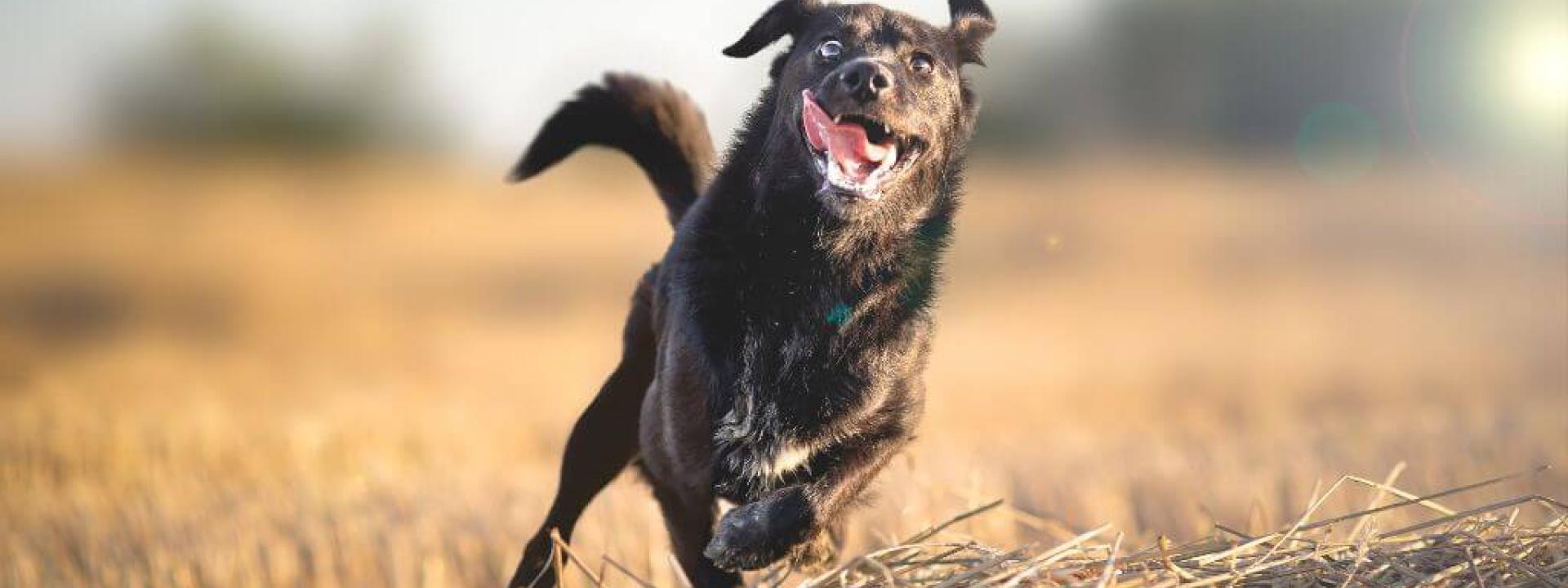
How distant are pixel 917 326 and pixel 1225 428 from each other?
6786mm

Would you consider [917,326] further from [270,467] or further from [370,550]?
[270,467]

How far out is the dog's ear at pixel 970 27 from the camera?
4.22 metres

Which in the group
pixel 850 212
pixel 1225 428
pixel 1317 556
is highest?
pixel 850 212

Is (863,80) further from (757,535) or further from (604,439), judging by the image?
(604,439)

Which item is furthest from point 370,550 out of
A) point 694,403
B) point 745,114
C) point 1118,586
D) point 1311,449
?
point 1311,449

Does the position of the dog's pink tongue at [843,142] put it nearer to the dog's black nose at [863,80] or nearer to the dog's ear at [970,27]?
the dog's black nose at [863,80]

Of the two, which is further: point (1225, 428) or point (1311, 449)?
point (1225, 428)

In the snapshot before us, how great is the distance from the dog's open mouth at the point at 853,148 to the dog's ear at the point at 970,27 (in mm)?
640

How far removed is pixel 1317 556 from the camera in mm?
3445

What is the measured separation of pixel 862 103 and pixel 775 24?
2.55 feet

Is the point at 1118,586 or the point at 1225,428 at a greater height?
the point at 1118,586

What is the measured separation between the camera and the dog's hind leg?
14.4ft

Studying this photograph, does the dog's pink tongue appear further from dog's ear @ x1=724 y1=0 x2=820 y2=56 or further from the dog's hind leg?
the dog's hind leg

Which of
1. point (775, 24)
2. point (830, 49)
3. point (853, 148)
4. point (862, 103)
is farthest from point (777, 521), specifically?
point (775, 24)
